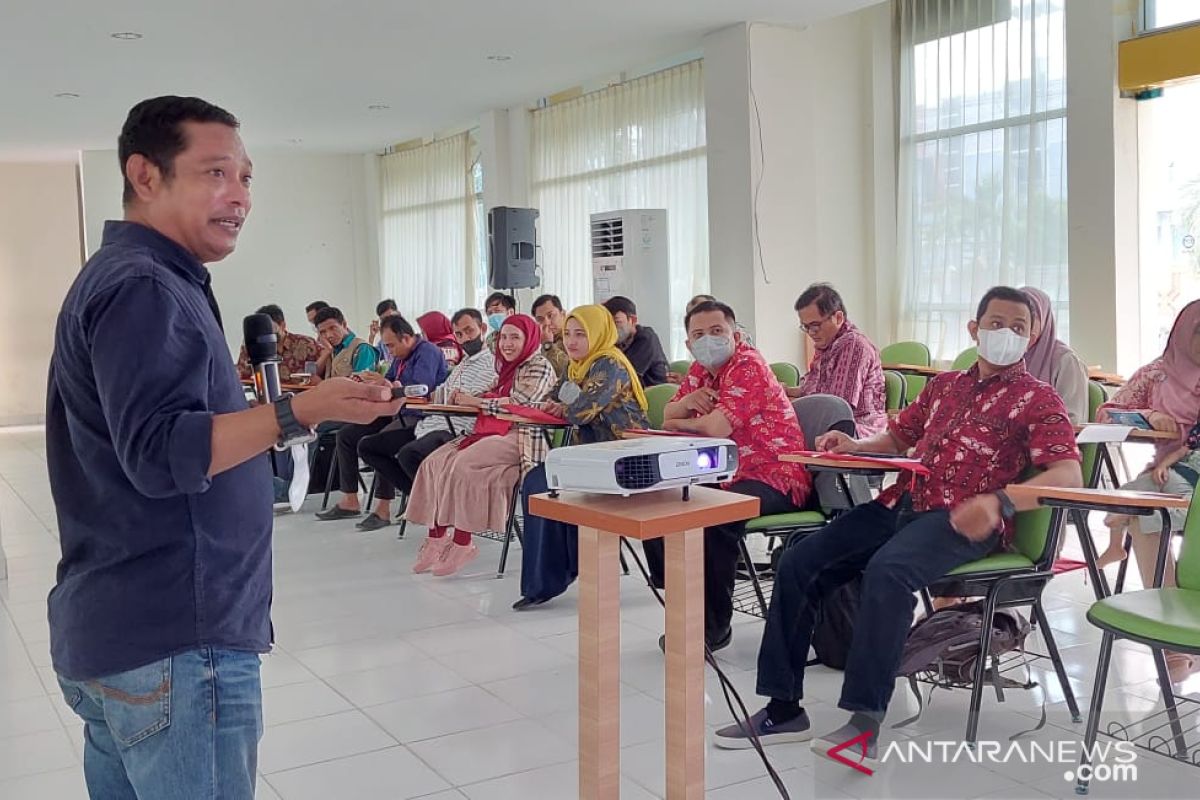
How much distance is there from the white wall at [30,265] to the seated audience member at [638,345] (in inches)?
376

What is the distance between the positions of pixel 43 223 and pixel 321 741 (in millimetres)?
12688

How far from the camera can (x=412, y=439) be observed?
631cm

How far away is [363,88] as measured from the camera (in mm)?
9734

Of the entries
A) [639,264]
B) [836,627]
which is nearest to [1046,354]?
[836,627]

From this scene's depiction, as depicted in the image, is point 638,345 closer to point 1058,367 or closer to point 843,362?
point 843,362

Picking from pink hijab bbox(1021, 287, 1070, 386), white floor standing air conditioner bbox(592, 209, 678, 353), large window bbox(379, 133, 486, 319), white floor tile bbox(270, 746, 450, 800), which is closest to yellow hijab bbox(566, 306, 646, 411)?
pink hijab bbox(1021, 287, 1070, 386)

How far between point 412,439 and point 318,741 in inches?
125

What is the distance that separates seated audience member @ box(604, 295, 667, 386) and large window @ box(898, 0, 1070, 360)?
8.85 ft

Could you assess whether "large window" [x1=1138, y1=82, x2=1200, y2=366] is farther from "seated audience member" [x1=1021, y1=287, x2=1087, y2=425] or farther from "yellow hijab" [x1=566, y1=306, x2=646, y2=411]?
"yellow hijab" [x1=566, y1=306, x2=646, y2=411]

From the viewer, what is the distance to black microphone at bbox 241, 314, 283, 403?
1675 mm

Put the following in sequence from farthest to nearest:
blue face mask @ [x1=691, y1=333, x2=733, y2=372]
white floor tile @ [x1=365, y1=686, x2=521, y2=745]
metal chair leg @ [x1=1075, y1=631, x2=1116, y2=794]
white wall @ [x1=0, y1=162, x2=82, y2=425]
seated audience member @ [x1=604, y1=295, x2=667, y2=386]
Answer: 1. white wall @ [x1=0, y1=162, x2=82, y2=425]
2. seated audience member @ [x1=604, y1=295, x2=667, y2=386]
3. blue face mask @ [x1=691, y1=333, x2=733, y2=372]
4. white floor tile @ [x1=365, y1=686, x2=521, y2=745]
5. metal chair leg @ [x1=1075, y1=631, x2=1116, y2=794]

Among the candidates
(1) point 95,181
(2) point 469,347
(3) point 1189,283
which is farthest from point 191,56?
(3) point 1189,283

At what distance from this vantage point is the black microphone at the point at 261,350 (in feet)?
5.49

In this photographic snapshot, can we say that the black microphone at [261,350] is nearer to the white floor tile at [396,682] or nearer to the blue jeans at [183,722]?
the blue jeans at [183,722]
